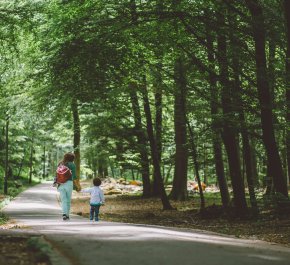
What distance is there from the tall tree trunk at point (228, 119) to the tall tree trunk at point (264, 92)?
89 cm

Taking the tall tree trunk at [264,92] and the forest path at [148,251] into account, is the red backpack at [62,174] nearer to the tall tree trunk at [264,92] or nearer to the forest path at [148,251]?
the forest path at [148,251]

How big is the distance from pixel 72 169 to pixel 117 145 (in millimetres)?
14971

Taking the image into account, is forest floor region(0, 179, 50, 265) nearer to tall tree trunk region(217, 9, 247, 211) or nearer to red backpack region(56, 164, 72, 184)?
red backpack region(56, 164, 72, 184)

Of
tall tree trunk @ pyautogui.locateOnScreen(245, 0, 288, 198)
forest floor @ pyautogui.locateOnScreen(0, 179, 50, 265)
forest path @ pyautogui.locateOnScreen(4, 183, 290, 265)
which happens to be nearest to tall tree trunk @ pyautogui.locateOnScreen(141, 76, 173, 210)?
tall tree trunk @ pyautogui.locateOnScreen(245, 0, 288, 198)

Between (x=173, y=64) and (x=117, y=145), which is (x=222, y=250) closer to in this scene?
(x=173, y=64)

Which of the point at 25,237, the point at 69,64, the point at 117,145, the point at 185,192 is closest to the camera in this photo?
the point at 25,237

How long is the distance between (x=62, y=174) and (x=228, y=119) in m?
4.63

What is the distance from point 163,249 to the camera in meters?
6.08

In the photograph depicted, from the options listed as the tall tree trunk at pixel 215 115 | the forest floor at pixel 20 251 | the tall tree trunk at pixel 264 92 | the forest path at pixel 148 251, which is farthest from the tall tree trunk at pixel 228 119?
the forest floor at pixel 20 251

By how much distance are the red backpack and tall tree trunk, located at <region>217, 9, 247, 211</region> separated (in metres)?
4.33

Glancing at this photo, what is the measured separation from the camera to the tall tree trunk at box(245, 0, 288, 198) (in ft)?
34.7

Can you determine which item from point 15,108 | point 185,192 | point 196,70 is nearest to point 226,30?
point 196,70

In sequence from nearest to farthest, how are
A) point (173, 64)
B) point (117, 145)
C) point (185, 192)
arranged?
point (173, 64) → point (185, 192) → point (117, 145)

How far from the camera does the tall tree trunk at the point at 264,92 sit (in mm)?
10562
